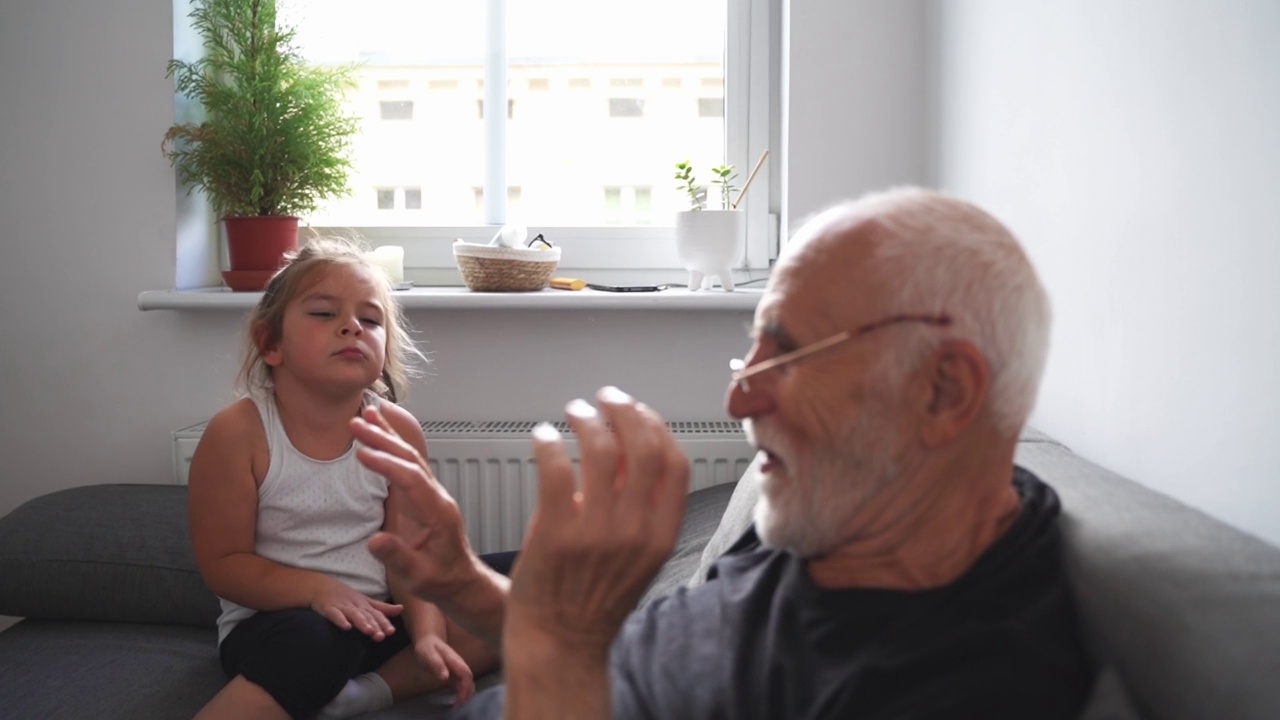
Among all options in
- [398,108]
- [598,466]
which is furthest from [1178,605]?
[398,108]

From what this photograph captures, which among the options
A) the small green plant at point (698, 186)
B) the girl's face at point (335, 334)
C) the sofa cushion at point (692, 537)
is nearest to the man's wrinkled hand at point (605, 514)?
the sofa cushion at point (692, 537)

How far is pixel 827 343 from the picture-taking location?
3.20ft

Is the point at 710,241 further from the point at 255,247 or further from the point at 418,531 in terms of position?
the point at 418,531

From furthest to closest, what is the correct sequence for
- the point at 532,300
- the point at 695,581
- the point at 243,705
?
1. the point at 532,300
2. the point at 243,705
3. the point at 695,581

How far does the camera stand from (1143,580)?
2.87 ft

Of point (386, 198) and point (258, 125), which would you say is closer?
point (258, 125)

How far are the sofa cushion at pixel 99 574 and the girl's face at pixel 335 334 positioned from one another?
461 millimetres

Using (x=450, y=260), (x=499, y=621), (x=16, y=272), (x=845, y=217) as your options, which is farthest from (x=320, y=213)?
(x=845, y=217)

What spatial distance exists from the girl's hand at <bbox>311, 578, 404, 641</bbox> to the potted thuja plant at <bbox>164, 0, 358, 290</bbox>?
1.11 m

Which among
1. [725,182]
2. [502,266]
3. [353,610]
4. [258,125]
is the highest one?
[258,125]

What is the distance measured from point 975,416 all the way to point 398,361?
141 cm

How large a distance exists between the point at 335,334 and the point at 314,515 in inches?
12.5

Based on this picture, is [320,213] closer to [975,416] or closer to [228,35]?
[228,35]

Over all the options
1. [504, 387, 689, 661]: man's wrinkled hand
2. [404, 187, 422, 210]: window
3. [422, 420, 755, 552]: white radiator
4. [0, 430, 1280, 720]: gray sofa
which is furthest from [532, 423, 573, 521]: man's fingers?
[404, 187, 422, 210]: window
